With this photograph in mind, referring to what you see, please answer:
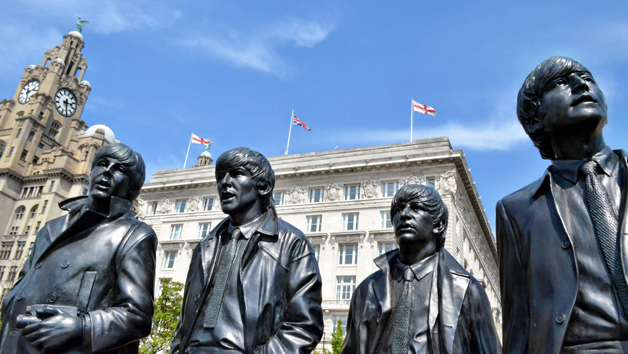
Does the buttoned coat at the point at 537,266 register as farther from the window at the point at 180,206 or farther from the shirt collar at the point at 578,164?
the window at the point at 180,206

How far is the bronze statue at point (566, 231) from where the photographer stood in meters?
2.35

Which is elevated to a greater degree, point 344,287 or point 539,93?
point 344,287

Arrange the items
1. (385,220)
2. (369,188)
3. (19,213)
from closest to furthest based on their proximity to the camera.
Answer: (385,220) → (369,188) → (19,213)

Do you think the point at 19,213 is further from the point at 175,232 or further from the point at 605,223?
the point at 605,223

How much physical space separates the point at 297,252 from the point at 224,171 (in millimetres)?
1042

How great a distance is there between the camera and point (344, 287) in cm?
3619

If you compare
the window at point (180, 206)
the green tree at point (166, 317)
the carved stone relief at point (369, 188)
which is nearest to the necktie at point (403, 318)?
the green tree at point (166, 317)

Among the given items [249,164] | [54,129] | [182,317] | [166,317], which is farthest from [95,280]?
[54,129]

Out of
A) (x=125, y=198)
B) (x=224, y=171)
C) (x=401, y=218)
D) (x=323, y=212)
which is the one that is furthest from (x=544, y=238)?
(x=323, y=212)

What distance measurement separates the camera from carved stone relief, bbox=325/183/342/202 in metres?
40.1

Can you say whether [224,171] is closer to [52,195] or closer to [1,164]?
[52,195]

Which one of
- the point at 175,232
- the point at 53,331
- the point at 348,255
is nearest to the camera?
the point at 53,331

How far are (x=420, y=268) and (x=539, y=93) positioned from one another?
86.6 inches

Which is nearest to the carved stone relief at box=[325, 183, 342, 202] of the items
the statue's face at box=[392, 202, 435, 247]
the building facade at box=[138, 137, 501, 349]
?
the building facade at box=[138, 137, 501, 349]
